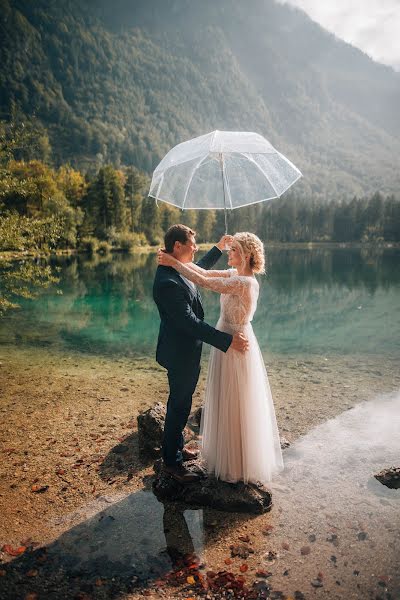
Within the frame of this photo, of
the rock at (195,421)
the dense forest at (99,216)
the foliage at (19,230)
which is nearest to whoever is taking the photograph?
the rock at (195,421)

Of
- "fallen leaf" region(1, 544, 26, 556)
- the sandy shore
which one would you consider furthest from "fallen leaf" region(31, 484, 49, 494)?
"fallen leaf" region(1, 544, 26, 556)

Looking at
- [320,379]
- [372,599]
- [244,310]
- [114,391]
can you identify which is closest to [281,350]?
[320,379]

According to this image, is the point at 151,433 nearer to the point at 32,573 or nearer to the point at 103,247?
the point at 32,573

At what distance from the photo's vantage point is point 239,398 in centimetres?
526

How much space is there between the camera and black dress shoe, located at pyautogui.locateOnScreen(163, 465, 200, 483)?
5.38m

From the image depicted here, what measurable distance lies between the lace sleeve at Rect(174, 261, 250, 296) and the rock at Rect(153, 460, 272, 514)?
261 cm

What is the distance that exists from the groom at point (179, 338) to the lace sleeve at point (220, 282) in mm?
160

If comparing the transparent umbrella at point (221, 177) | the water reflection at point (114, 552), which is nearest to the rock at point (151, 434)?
the water reflection at point (114, 552)

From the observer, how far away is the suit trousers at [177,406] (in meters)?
5.16

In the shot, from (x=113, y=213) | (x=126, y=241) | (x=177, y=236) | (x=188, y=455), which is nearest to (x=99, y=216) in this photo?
(x=113, y=213)

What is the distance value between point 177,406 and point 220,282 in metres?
1.74

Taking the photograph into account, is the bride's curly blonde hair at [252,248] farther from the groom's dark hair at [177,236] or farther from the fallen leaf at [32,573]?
the fallen leaf at [32,573]

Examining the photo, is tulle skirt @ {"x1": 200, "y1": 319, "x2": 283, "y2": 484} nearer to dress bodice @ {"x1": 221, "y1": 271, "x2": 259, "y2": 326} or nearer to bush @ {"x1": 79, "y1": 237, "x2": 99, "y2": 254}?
dress bodice @ {"x1": 221, "y1": 271, "x2": 259, "y2": 326}

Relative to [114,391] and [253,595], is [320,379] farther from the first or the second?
[253,595]
